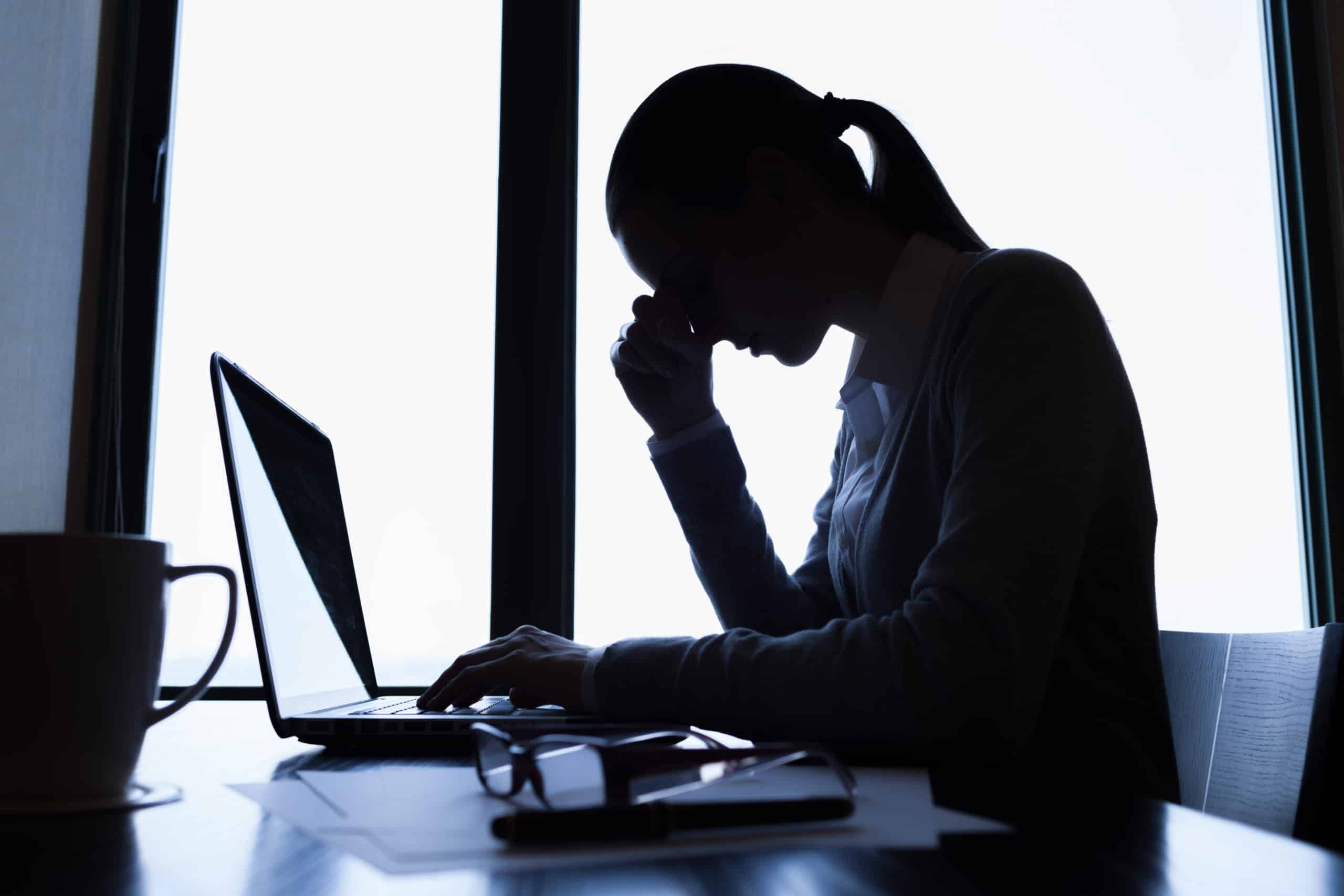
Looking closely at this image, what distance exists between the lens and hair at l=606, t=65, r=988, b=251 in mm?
1029

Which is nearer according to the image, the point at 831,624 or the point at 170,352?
the point at 831,624

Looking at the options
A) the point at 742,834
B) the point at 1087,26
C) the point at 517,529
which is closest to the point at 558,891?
the point at 742,834

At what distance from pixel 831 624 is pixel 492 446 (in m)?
1.12

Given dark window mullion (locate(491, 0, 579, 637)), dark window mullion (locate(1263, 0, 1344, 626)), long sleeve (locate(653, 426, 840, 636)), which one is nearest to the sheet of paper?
long sleeve (locate(653, 426, 840, 636))

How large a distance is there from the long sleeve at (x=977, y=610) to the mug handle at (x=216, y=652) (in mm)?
286

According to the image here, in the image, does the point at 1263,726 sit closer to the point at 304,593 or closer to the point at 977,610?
the point at 977,610

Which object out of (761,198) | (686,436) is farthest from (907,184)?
(686,436)

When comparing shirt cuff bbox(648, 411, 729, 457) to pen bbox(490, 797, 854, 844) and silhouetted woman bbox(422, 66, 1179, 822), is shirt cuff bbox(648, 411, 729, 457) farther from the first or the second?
pen bbox(490, 797, 854, 844)

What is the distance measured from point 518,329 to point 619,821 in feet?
4.89

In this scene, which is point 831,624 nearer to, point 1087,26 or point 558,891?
point 558,891

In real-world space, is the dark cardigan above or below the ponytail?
below

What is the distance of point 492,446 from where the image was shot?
5.79ft

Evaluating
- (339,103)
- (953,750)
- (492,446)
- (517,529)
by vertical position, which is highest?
(339,103)

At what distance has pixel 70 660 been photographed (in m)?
0.46
